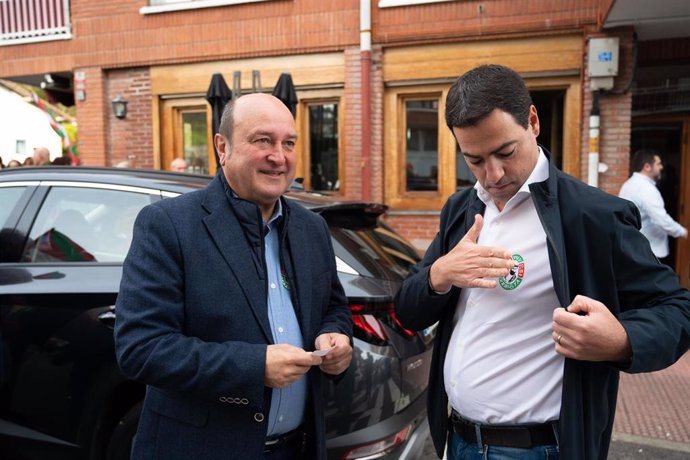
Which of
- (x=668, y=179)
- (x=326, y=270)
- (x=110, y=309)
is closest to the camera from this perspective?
(x=326, y=270)

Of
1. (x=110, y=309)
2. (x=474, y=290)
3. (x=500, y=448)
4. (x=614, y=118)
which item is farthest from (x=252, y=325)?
(x=614, y=118)

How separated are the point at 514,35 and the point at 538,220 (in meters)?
6.35

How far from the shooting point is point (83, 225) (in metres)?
2.93

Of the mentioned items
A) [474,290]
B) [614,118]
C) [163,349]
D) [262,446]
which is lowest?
[262,446]

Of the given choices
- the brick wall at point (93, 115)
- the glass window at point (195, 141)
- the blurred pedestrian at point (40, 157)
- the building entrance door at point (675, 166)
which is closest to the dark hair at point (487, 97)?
the building entrance door at point (675, 166)

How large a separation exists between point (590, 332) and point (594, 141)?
624 centimetres

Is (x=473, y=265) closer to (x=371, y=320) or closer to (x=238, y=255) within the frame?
(x=238, y=255)

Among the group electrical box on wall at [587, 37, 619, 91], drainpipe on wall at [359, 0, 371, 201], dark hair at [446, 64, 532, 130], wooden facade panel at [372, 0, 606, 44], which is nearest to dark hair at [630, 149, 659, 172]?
electrical box on wall at [587, 37, 619, 91]

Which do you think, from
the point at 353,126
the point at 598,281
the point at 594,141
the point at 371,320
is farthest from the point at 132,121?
the point at 598,281

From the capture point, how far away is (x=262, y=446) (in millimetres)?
1615

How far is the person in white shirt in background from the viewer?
5.72 m

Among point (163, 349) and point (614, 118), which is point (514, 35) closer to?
point (614, 118)

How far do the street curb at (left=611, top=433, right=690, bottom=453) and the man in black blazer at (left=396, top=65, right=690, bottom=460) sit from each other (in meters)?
2.58

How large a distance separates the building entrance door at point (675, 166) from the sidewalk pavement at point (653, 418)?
285cm
